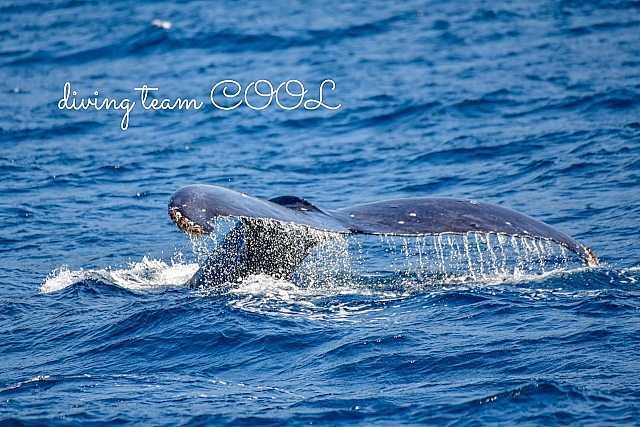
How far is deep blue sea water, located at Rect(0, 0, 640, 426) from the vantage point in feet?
19.9

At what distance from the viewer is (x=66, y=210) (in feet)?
40.8

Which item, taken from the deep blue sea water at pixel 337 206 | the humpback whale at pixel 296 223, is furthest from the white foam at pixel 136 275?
the humpback whale at pixel 296 223

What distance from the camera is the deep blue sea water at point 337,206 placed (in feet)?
19.9

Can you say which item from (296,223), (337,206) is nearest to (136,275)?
(337,206)

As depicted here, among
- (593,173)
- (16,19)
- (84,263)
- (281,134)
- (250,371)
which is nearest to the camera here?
(250,371)

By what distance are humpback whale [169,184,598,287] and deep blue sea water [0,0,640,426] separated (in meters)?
0.42

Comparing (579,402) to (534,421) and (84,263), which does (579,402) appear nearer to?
(534,421)

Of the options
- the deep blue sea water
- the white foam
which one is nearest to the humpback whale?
the deep blue sea water

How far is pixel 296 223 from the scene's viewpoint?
553 cm

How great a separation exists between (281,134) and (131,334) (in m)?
9.69

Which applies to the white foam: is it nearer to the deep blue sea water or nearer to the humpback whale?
the deep blue sea water

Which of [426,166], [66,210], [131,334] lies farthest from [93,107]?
[131,334]

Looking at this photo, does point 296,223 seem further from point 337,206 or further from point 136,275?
point 337,206

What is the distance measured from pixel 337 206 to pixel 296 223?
6619 mm
